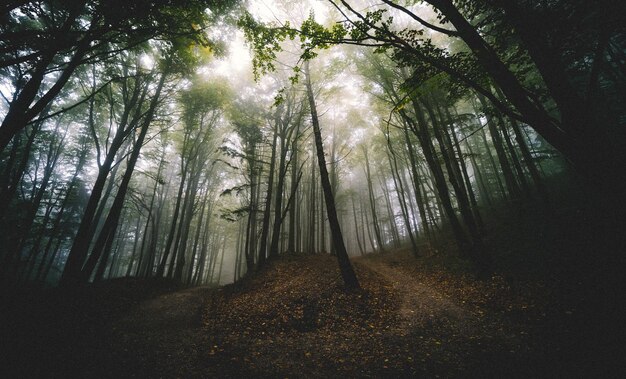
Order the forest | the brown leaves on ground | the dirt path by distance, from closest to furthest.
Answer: the forest < the brown leaves on ground < the dirt path

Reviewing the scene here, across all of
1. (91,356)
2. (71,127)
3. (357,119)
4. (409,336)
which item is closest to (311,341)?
(409,336)

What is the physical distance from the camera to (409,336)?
5.75m

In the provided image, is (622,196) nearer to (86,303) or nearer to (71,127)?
(86,303)

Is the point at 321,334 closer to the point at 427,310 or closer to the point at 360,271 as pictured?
the point at 427,310

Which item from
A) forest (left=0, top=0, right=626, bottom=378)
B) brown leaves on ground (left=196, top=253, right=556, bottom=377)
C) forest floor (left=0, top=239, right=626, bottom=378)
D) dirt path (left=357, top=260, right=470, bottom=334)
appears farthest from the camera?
dirt path (left=357, top=260, right=470, bottom=334)

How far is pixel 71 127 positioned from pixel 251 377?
24388 millimetres

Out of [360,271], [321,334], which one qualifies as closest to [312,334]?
[321,334]

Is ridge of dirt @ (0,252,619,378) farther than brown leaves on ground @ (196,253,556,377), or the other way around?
brown leaves on ground @ (196,253,556,377)

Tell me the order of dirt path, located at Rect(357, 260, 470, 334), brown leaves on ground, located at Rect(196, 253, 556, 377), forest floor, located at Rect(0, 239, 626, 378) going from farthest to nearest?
dirt path, located at Rect(357, 260, 470, 334) → brown leaves on ground, located at Rect(196, 253, 556, 377) → forest floor, located at Rect(0, 239, 626, 378)

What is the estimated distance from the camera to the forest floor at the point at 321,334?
174 inches

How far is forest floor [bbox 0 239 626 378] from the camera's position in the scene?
443cm

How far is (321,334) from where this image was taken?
6.21 meters

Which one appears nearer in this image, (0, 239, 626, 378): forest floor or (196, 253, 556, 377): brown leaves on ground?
(0, 239, 626, 378): forest floor

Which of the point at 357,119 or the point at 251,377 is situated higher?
the point at 357,119
